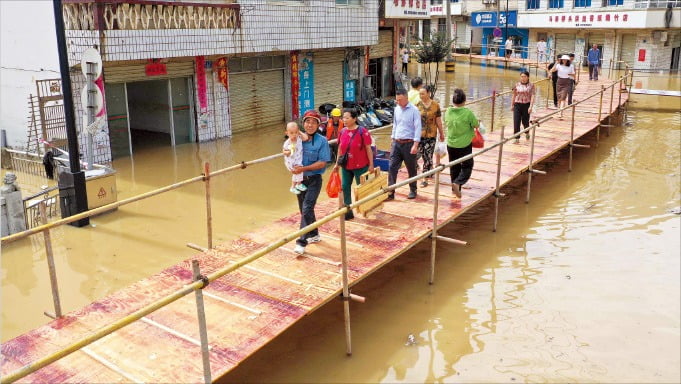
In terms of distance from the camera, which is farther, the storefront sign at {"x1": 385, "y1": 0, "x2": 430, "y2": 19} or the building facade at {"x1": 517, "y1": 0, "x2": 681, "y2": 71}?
the building facade at {"x1": 517, "y1": 0, "x2": 681, "y2": 71}

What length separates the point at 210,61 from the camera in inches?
612

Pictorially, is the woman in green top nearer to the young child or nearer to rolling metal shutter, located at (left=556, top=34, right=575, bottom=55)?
the young child

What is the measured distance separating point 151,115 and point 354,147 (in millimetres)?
10662

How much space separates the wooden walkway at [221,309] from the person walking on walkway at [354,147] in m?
0.78

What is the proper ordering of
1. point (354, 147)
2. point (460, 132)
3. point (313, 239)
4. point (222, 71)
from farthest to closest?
point (222, 71) → point (460, 132) → point (354, 147) → point (313, 239)

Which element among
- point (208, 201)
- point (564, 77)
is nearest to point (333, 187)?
point (208, 201)

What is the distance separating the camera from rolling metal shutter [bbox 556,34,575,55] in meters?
39.3

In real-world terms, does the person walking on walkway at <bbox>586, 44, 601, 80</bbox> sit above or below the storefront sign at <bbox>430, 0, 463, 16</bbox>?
below

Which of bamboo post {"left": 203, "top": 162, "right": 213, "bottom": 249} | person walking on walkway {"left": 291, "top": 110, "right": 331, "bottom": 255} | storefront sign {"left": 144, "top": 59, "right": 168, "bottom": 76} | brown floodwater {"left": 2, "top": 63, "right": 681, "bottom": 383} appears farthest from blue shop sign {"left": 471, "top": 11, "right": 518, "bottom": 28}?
person walking on walkway {"left": 291, "top": 110, "right": 331, "bottom": 255}

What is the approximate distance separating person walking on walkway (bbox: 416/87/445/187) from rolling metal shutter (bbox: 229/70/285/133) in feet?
30.4

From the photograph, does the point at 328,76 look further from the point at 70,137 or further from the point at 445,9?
the point at 445,9

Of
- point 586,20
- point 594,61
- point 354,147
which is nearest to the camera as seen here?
point 354,147

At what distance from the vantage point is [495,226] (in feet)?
29.9

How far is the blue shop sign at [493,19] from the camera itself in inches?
1716
